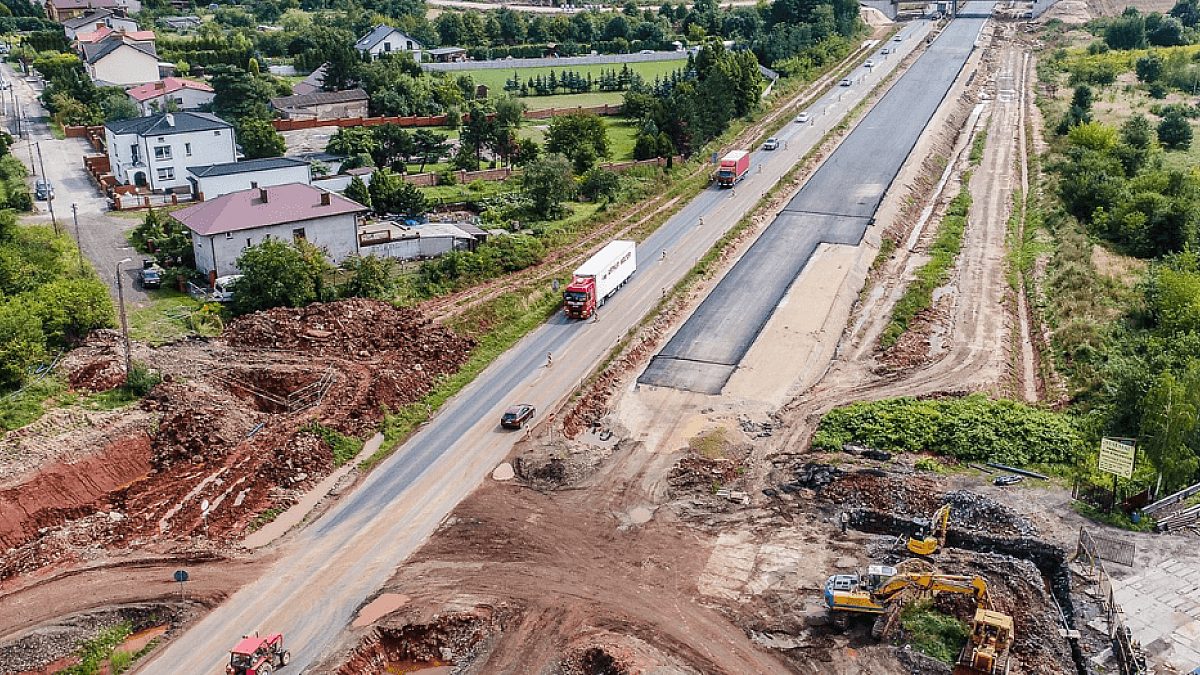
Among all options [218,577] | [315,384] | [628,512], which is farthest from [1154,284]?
[218,577]

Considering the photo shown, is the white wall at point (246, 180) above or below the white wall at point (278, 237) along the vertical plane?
above

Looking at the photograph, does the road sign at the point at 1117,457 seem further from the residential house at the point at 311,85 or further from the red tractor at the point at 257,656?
the residential house at the point at 311,85

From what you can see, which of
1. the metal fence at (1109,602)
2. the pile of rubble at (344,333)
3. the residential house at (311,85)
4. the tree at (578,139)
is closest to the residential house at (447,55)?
the residential house at (311,85)

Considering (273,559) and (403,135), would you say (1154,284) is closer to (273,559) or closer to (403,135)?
(273,559)

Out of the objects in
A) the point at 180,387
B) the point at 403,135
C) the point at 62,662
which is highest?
the point at 403,135

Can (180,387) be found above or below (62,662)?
above

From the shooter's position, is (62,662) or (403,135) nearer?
(62,662)
